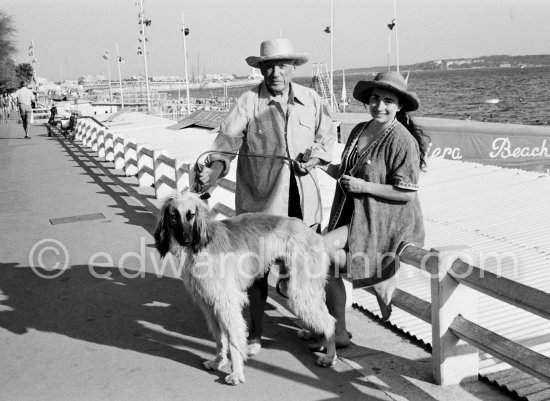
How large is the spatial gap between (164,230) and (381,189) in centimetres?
144

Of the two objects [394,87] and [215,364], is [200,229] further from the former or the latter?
[394,87]

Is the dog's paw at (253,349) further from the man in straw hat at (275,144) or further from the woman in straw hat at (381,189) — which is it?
the woman in straw hat at (381,189)

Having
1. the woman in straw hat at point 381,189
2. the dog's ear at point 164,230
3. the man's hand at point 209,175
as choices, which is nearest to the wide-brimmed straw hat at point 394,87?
the woman in straw hat at point 381,189

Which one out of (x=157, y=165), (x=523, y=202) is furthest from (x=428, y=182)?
(x=157, y=165)

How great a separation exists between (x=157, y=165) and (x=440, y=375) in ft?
26.5

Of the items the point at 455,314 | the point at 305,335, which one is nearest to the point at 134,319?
the point at 305,335

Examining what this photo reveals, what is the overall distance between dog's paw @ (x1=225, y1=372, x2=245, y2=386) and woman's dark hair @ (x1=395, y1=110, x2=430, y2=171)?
1.90 m

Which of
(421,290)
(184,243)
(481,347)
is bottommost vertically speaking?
(421,290)

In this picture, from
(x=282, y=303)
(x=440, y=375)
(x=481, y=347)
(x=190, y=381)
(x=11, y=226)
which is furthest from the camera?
(x=11, y=226)

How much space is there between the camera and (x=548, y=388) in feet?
13.3

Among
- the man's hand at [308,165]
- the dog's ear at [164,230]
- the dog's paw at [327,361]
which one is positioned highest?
the man's hand at [308,165]

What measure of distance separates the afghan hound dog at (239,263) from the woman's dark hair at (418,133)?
910 mm

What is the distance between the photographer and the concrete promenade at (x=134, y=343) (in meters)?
4.27

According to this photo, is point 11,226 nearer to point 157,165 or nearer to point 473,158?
point 157,165
